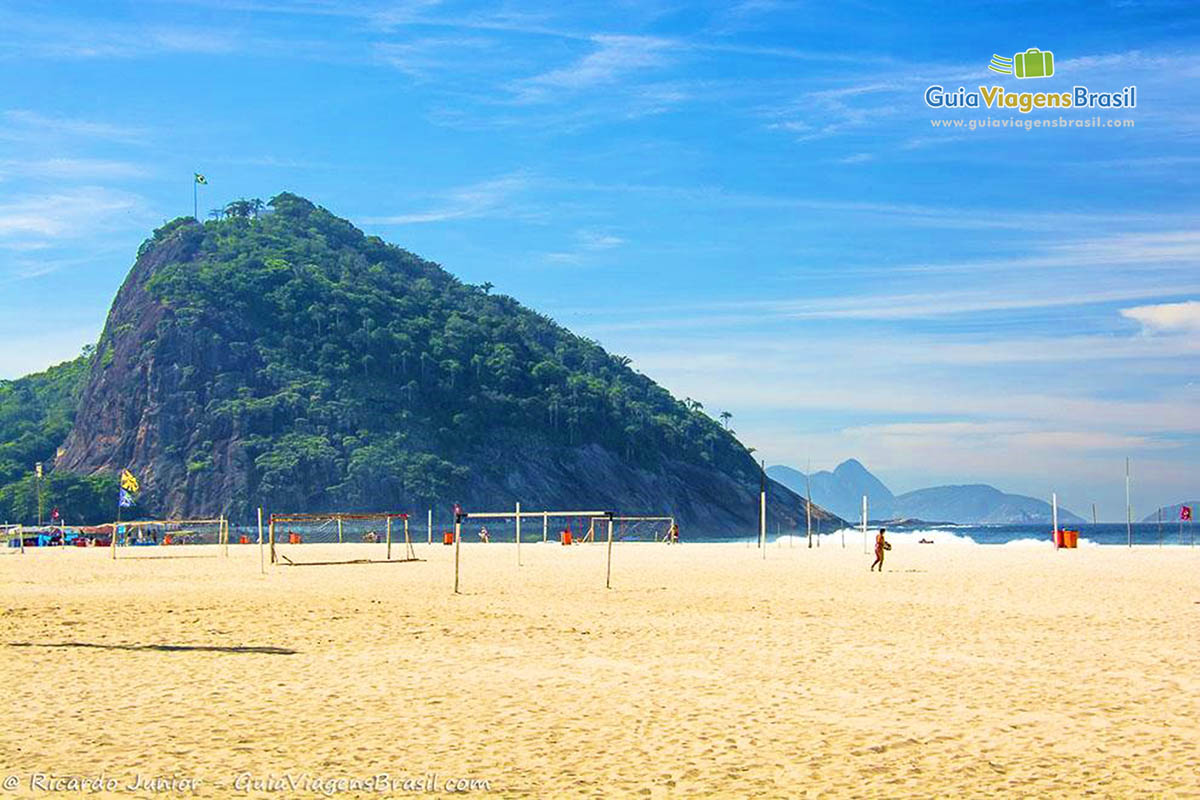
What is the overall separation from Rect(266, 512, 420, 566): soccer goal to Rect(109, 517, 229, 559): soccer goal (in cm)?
344

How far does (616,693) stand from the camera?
11.3 meters

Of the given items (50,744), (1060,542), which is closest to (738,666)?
(50,744)

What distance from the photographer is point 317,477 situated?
5207 inches

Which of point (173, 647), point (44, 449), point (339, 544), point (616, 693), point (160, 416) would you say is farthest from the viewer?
point (44, 449)

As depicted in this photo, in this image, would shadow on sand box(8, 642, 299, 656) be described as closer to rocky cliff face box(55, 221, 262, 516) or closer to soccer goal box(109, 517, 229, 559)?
soccer goal box(109, 517, 229, 559)

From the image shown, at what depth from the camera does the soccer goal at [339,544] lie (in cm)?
4069

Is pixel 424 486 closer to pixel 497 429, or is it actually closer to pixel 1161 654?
pixel 497 429

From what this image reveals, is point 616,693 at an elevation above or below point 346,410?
below

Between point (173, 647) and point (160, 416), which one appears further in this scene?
point (160, 416)

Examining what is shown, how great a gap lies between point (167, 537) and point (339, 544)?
2541cm

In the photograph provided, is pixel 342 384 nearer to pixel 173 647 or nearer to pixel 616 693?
pixel 173 647

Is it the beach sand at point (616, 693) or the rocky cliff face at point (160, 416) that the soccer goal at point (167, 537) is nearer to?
the rocky cliff face at point (160, 416)

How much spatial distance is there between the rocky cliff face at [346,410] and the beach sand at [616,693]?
Result: 113 meters

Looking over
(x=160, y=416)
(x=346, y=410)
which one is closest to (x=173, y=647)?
(x=160, y=416)
